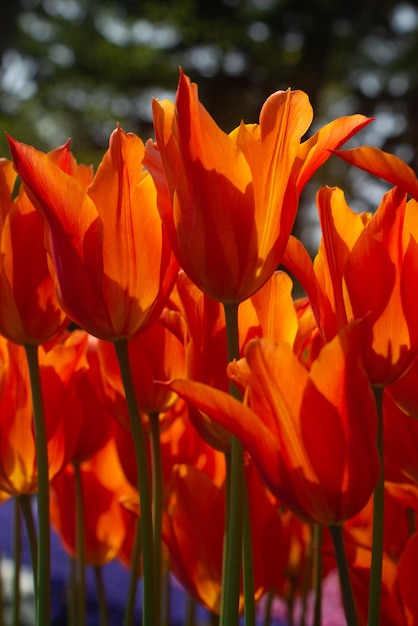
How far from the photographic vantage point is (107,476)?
19.9 inches

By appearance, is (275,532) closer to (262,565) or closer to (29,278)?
(262,565)

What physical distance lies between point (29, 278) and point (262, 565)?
0.49 ft

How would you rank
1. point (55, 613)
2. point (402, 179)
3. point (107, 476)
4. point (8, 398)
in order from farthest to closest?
point (55, 613), point (107, 476), point (8, 398), point (402, 179)

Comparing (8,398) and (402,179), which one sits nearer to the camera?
(402,179)

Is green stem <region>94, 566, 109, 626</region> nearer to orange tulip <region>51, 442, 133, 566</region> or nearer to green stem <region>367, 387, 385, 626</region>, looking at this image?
orange tulip <region>51, 442, 133, 566</region>

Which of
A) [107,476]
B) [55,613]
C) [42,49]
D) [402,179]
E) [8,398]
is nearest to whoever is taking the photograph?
[402,179]

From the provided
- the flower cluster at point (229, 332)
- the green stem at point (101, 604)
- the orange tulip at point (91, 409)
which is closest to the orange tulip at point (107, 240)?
the flower cluster at point (229, 332)

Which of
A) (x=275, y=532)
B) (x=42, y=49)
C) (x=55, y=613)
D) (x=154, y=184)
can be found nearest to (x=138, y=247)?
(x=154, y=184)

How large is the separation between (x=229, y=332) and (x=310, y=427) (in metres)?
0.04

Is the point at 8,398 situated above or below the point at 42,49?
below

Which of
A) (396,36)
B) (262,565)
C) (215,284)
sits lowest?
(262,565)

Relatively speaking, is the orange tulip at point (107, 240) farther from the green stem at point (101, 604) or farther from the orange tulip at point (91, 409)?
the green stem at point (101, 604)

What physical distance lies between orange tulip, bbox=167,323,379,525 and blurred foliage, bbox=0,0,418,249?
5.73 metres

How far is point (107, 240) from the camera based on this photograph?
0.94 feet
